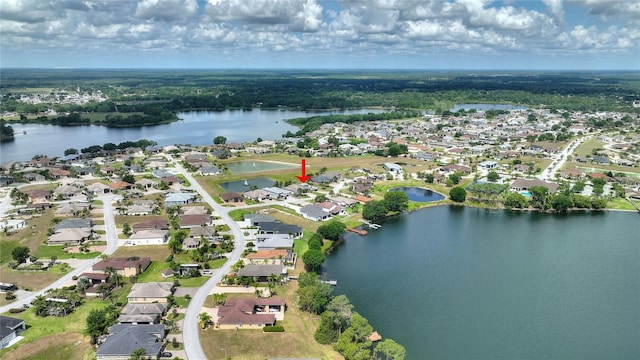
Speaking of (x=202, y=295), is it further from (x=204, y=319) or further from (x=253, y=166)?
(x=253, y=166)

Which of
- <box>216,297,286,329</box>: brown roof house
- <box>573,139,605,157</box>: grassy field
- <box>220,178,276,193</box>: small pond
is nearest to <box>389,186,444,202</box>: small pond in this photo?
<box>220,178,276,193</box>: small pond

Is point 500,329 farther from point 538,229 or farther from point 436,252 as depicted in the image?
point 538,229

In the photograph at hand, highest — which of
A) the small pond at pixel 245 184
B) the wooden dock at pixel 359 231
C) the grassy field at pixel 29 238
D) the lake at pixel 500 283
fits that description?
the small pond at pixel 245 184

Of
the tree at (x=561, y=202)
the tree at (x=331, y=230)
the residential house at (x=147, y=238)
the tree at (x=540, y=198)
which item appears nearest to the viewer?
the residential house at (x=147, y=238)

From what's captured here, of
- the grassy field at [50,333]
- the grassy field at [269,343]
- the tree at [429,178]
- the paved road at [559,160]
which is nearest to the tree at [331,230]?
the grassy field at [269,343]

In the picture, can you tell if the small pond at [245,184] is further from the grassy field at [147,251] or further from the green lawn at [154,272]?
the green lawn at [154,272]

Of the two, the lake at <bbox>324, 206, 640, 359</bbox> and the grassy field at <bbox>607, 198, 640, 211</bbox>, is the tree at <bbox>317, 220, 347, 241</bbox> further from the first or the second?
the grassy field at <bbox>607, 198, 640, 211</bbox>

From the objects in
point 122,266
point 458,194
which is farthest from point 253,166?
point 122,266
